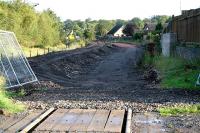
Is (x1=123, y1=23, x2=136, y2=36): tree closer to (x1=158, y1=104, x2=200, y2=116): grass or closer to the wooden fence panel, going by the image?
the wooden fence panel

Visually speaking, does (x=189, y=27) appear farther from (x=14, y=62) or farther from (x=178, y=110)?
(x=178, y=110)

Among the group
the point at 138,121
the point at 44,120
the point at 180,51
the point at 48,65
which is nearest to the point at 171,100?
the point at 138,121

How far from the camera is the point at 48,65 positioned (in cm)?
3173

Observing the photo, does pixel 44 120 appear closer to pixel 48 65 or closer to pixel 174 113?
pixel 174 113

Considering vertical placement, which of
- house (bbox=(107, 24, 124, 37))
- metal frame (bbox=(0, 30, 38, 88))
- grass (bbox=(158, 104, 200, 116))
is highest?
metal frame (bbox=(0, 30, 38, 88))

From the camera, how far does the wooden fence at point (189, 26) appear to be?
24394mm

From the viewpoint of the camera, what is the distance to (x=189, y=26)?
27.1 m

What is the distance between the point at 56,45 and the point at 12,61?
205 feet

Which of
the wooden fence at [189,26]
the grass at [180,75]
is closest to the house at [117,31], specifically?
the wooden fence at [189,26]

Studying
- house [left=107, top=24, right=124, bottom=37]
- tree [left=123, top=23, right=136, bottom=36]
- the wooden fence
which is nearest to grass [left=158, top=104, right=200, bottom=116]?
the wooden fence

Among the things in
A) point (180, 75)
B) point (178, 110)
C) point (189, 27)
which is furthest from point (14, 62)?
point (178, 110)

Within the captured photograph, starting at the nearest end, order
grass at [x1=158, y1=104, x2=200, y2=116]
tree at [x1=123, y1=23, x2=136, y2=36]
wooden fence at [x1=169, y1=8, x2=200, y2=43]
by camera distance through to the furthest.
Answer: grass at [x1=158, y1=104, x2=200, y2=116] → wooden fence at [x1=169, y1=8, x2=200, y2=43] → tree at [x1=123, y1=23, x2=136, y2=36]

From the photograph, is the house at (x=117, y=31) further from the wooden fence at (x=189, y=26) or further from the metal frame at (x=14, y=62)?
the metal frame at (x=14, y=62)

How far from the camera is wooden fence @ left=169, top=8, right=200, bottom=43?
24.4 m
